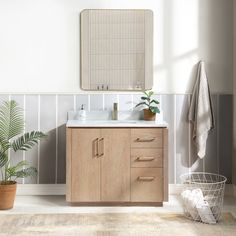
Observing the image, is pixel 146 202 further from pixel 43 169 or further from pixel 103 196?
pixel 43 169

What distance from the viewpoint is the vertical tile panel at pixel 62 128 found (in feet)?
14.7

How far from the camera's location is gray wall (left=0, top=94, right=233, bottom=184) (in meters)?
4.48

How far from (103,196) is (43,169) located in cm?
82

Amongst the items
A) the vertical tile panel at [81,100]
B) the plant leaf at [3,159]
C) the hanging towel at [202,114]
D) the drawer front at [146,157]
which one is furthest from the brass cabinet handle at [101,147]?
the hanging towel at [202,114]

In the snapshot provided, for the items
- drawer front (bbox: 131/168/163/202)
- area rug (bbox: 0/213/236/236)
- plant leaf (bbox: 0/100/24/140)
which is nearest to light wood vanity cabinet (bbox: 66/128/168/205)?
drawer front (bbox: 131/168/163/202)

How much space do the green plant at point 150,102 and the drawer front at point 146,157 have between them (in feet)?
1.62

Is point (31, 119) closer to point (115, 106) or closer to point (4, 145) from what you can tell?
point (4, 145)

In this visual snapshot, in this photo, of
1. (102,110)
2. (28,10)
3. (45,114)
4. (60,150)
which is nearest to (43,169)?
(60,150)

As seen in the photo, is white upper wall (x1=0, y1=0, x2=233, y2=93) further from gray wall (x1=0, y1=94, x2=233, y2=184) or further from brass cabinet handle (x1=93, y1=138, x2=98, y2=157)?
brass cabinet handle (x1=93, y1=138, x2=98, y2=157)

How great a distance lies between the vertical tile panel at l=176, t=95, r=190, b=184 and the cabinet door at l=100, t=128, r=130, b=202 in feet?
2.49

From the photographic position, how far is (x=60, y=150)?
14.8ft

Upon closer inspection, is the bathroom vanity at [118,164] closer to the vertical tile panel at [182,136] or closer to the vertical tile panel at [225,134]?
the vertical tile panel at [182,136]

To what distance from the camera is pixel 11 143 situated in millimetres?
4465

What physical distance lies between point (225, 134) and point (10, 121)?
83.1 inches
